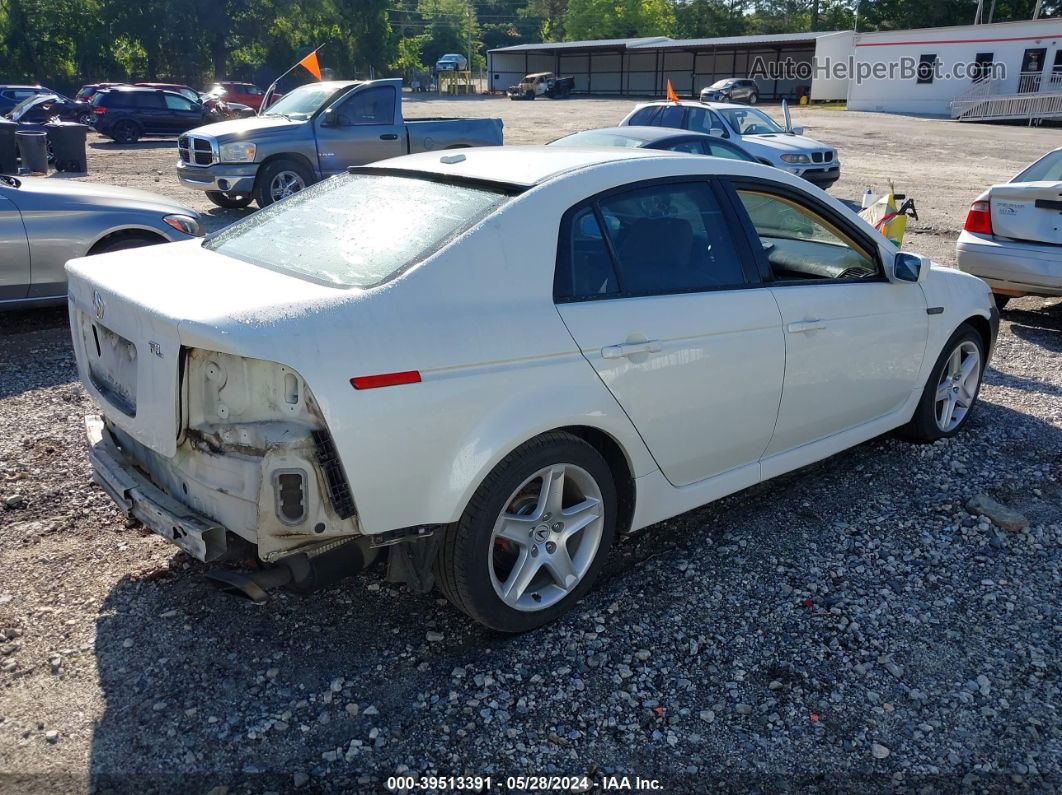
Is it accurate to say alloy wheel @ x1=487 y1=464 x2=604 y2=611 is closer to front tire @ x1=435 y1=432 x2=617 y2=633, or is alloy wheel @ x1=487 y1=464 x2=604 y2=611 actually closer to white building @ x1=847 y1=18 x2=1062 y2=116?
front tire @ x1=435 y1=432 x2=617 y2=633

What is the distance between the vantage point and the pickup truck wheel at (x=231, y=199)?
39.9ft

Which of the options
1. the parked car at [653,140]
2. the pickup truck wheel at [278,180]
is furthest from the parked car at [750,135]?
the pickup truck wheel at [278,180]

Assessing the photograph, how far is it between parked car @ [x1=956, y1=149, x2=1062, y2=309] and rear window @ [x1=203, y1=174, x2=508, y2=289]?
580 centimetres

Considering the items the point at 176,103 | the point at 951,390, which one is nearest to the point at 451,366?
the point at 951,390

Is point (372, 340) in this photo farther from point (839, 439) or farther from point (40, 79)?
point (40, 79)

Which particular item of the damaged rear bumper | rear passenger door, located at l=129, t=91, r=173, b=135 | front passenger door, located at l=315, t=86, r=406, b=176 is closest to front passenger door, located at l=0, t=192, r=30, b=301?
the damaged rear bumper

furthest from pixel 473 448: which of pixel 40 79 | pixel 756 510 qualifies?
pixel 40 79

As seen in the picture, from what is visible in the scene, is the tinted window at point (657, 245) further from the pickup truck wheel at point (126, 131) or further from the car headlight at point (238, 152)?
the pickup truck wheel at point (126, 131)

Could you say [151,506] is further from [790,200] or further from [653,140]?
[653,140]

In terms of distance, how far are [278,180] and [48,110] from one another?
66.5 ft

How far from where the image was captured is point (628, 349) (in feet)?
10.6

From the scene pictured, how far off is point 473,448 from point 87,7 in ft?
188

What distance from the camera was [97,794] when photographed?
8.25 ft

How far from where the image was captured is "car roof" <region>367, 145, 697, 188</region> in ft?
11.1
